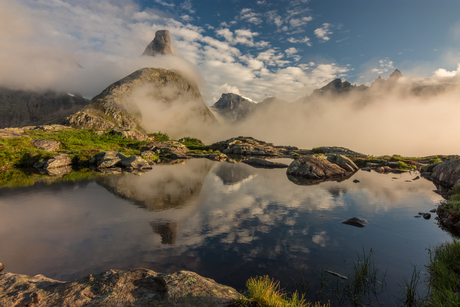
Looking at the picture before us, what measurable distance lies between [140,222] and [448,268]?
51.4 feet

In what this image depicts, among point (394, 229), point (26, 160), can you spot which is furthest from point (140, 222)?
point (26, 160)

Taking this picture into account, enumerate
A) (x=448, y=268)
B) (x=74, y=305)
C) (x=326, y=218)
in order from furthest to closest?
(x=326, y=218) → (x=448, y=268) → (x=74, y=305)

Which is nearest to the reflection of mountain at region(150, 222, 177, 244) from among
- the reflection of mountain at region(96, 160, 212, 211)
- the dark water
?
the dark water

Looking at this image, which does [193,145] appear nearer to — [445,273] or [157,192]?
[157,192]

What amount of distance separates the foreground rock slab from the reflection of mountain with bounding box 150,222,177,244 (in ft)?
15.8

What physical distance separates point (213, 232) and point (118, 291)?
6.99 meters

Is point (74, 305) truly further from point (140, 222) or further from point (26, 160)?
point (26, 160)

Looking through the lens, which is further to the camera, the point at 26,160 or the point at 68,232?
the point at 26,160

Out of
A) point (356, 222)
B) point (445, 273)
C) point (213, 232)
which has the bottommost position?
point (213, 232)

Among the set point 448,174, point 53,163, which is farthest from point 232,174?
point 53,163

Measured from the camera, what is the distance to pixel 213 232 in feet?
38.8

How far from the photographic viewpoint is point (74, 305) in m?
4.70

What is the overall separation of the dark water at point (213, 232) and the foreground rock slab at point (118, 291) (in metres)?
2.40

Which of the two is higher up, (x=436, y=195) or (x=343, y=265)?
(x=436, y=195)
